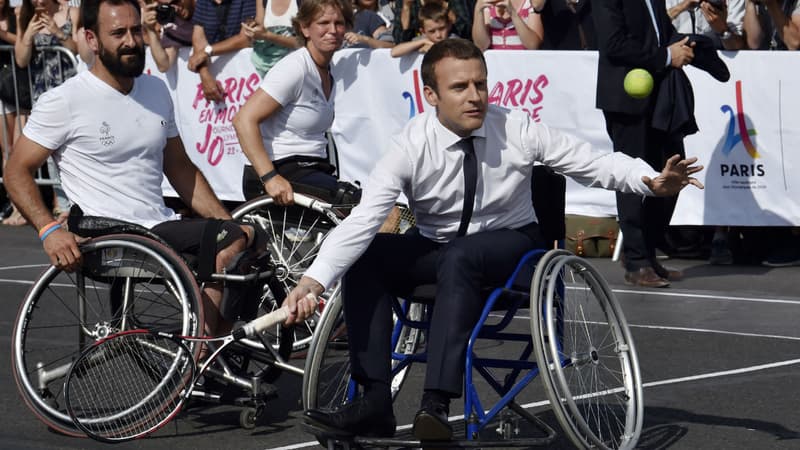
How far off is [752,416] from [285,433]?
192 centimetres

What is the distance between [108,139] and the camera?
6586mm

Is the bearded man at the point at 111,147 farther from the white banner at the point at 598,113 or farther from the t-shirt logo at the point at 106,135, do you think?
the white banner at the point at 598,113

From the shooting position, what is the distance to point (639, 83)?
385 inches

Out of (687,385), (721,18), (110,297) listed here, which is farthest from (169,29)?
(687,385)

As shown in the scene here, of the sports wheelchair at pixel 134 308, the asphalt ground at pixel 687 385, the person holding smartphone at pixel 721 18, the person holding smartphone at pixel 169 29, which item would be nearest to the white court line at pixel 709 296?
the asphalt ground at pixel 687 385

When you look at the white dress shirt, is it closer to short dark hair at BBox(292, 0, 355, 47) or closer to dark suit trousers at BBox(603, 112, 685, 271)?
short dark hair at BBox(292, 0, 355, 47)

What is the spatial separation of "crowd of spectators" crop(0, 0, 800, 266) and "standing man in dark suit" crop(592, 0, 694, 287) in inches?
46.1

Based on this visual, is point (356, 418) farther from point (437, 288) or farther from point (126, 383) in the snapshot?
point (126, 383)

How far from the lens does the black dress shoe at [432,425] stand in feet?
17.4

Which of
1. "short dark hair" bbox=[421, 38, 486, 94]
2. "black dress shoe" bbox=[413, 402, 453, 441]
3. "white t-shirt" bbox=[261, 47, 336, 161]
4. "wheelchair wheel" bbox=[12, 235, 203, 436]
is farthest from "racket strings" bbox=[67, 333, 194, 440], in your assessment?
"white t-shirt" bbox=[261, 47, 336, 161]

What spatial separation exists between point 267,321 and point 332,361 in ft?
3.00

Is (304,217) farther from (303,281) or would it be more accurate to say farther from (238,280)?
(303,281)

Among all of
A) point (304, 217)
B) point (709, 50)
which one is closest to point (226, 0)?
point (709, 50)

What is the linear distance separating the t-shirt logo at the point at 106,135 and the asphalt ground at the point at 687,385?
3.96 ft
